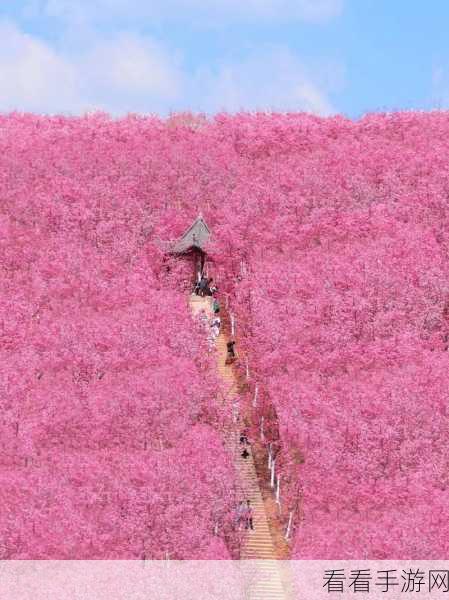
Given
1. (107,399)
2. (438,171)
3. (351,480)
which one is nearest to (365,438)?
(351,480)

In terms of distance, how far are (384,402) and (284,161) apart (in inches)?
1253

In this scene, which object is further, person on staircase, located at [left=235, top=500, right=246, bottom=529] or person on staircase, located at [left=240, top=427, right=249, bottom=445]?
person on staircase, located at [left=240, top=427, right=249, bottom=445]

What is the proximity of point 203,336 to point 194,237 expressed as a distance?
1047 cm

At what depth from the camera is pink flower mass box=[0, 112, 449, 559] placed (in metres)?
41.6

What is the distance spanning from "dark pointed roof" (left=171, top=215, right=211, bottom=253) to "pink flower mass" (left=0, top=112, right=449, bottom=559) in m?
0.89

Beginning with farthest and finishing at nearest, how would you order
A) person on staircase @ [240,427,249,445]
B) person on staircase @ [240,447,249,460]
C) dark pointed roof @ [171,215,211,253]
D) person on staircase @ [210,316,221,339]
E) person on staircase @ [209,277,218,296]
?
1. dark pointed roof @ [171,215,211,253]
2. person on staircase @ [209,277,218,296]
3. person on staircase @ [210,316,221,339]
4. person on staircase @ [240,427,249,445]
5. person on staircase @ [240,447,249,460]

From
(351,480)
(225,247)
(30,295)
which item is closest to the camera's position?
(351,480)

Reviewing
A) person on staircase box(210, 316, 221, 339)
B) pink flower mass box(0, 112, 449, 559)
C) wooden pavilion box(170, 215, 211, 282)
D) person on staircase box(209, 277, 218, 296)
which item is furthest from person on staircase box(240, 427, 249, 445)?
wooden pavilion box(170, 215, 211, 282)

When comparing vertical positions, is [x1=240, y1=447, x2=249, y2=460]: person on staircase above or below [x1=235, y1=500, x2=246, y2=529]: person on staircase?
above

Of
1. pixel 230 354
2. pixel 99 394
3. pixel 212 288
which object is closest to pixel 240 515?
pixel 99 394

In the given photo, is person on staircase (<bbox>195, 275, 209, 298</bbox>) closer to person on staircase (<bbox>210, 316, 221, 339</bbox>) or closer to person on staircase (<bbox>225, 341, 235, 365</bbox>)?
person on staircase (<bbox>210, 316, 221, 339</bbox>)

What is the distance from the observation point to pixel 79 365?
A: 52.1 meters

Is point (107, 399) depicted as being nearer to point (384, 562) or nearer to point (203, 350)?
point (203, 350)

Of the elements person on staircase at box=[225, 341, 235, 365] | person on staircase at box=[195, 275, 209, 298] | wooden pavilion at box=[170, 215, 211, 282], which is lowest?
person on staircase at box=[225, 341, 235, 365]
